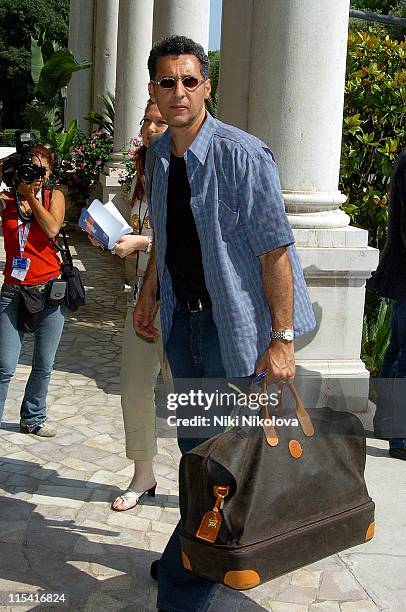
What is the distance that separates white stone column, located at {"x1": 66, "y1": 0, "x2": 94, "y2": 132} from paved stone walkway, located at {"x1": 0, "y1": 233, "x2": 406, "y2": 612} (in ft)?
43.3

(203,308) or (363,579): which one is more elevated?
(203,308)

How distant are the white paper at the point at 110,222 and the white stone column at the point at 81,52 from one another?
15132mm

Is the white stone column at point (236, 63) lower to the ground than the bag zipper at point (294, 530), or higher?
higher

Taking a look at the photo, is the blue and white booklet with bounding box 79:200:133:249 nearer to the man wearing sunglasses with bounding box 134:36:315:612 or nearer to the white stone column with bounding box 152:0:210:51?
the man wearing sunglasses with bounding box 134:36:315:612

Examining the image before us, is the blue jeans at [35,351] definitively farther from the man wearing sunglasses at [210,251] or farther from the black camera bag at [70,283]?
the man wearing sunglasses at [210,251]

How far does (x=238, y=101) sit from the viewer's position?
242 inches

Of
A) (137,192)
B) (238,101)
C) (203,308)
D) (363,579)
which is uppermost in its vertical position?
(238,101)

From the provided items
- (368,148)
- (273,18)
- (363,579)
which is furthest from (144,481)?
(368,148)

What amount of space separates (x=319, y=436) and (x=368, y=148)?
452cm

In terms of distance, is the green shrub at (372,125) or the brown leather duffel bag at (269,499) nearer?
the brown leather duffel bag at (269,499)

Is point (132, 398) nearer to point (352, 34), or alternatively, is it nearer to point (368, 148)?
point (368, 148)

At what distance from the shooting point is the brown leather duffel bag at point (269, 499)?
2.69m

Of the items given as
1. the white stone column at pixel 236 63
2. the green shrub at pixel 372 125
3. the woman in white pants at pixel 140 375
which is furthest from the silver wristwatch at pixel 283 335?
the green shrub at pixel 372 125

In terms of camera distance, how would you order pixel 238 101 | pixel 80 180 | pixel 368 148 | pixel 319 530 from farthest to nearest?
1. pixel 80 180
2. pixel 368 148
3. pixel 238 101
4. pixel 319 530
